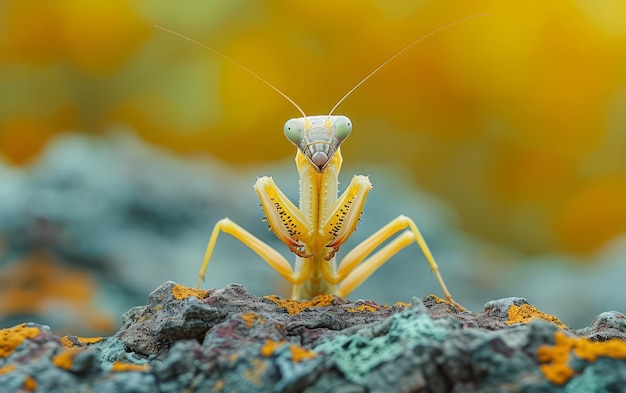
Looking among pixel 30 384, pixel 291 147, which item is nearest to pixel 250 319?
pixel 30 384

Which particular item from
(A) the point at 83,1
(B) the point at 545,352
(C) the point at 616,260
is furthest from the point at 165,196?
(B) the point at 545,352

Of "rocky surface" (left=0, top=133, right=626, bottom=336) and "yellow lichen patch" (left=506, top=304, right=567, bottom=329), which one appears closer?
"yellow lichen patch" (left=506, top=304, right=567, bottom=329)

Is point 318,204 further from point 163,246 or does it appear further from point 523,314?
point 163,246

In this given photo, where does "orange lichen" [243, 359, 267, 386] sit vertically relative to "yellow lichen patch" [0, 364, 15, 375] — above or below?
below

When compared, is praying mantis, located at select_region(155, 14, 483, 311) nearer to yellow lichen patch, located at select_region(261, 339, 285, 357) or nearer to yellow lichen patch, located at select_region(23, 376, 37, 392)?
yellow lichen patch, located at select_region(261, 339, 285, 357)

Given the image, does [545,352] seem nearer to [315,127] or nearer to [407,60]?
[315,127]

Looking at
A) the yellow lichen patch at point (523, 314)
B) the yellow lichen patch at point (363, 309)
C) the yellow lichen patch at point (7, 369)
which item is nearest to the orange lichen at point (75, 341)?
the yellow lichen patch at point (7, 369)

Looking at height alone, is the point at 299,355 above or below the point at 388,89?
below

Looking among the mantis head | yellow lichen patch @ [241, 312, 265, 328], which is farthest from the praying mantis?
yellow lichen patch @ [241, 312, 265, 328]
